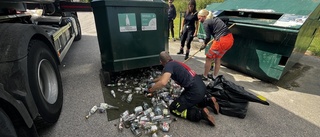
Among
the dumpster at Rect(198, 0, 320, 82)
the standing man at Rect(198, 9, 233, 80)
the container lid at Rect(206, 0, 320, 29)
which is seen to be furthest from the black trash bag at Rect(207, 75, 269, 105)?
the container lid at Rect(206, 0, 320, 29)

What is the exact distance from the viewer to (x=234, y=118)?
2.37 meters

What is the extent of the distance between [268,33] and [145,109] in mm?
2568

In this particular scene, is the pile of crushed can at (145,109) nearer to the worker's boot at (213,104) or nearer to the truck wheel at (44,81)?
the truck wheel at (44,81)

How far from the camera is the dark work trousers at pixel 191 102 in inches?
87.7

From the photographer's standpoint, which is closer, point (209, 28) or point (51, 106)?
point (51, 106)

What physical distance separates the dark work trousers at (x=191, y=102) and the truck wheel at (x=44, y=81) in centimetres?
156

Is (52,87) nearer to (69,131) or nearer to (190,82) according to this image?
(69,131)

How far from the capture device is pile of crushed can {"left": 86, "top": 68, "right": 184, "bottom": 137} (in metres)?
2.09

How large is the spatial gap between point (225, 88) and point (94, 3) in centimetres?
238

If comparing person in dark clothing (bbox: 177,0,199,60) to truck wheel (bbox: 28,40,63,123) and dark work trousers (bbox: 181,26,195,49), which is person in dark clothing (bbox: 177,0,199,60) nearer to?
dark work trousers (bbox: 181,26,195,49)

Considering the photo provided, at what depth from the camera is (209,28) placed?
327 cm

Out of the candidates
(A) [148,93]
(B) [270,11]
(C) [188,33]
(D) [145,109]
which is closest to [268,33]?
(B) [270,11]

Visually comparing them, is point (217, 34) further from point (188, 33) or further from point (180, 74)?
point (188, 33)

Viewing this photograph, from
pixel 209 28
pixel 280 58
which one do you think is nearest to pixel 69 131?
pixel 209 28
